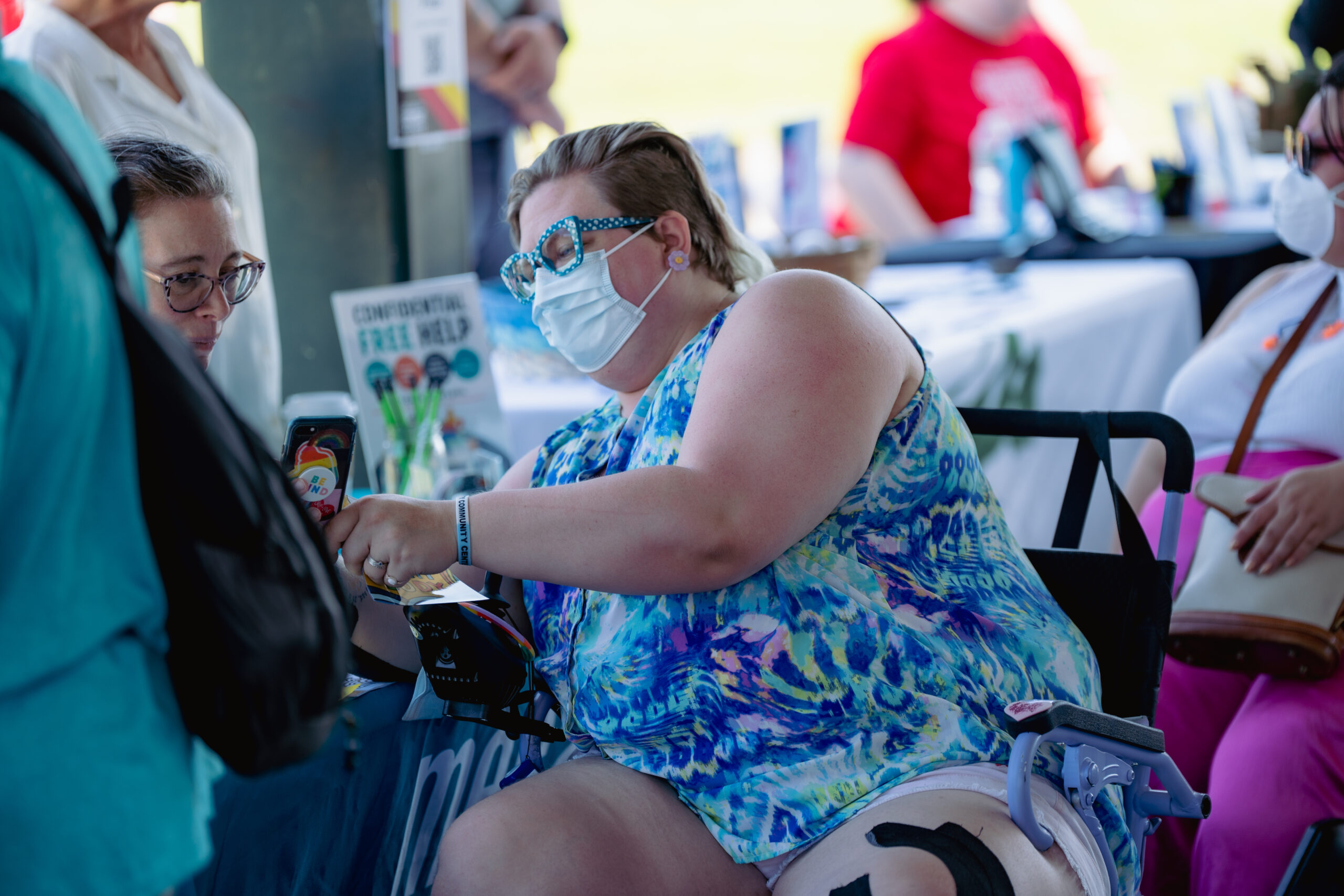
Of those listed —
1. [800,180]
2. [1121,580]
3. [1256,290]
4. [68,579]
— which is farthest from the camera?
[800,180]

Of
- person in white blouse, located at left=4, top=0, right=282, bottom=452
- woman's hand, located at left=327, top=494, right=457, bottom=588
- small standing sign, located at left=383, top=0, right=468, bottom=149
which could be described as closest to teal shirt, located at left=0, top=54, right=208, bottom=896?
woman's hand, located at left=327, top=494, right=457, bottom=588

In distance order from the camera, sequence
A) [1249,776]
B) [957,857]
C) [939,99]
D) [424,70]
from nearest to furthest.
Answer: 1. [957,857]
2. [1249,776]
3. [424,70]
4. [939,99]

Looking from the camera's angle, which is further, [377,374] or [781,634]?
[377,374]

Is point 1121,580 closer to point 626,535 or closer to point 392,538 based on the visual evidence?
point 626,535

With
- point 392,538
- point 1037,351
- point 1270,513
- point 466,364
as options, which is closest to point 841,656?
point 392,538

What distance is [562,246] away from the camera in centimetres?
148

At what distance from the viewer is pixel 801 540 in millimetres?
1294

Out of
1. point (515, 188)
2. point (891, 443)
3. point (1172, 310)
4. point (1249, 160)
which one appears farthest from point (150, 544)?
point (1249, 160)

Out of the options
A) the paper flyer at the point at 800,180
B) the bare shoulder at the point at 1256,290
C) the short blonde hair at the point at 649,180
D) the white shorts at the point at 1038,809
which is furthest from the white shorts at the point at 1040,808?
the paper flyer at the point at 800,180

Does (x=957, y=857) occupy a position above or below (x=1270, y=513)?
below

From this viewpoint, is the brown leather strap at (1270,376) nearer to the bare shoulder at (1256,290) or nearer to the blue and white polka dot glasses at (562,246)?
the bare shoulder at (1256,290)

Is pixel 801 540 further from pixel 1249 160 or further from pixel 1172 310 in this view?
pixel 1249 160

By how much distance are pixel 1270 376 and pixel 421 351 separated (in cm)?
148

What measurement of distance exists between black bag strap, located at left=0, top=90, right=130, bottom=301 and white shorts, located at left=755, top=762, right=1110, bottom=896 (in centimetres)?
87
